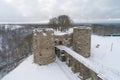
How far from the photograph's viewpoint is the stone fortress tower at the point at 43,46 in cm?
1588

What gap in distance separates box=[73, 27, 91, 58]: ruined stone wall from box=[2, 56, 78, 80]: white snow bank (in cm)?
310

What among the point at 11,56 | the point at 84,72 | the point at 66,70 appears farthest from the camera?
the point at 11,56

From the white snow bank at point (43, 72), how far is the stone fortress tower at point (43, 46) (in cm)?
55

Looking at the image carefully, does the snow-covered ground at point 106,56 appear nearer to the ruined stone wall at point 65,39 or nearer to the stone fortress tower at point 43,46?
the ruined stone wall at point 65,39

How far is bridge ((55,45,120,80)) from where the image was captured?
34.0 ft

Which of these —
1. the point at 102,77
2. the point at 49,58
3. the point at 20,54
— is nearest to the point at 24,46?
the point at 20,54

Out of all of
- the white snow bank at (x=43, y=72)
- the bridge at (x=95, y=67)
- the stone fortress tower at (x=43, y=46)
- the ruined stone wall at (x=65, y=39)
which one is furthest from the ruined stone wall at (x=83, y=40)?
the stone fortress tower at (x=43, y=46)

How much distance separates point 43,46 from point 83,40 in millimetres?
4571

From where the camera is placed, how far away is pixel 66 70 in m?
15.4

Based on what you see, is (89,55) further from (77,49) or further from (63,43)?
(63,43)

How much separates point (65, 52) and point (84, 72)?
4.53 metres

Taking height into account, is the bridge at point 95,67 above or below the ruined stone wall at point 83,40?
below

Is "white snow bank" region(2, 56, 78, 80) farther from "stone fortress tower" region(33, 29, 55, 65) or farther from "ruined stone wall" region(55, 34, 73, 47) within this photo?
"ruined stone wall" region(55, 34, 73, 47)

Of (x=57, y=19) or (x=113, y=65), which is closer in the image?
(x=113, y=65)
